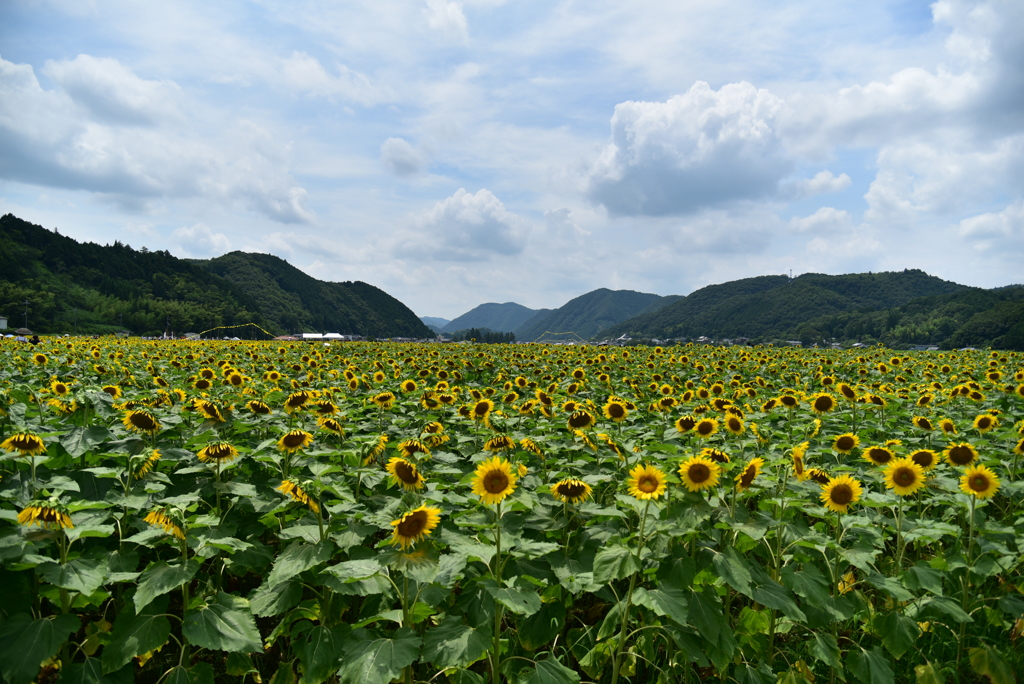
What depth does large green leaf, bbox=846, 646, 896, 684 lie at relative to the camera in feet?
9.90

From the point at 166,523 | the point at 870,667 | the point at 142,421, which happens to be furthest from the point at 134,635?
the point at 870,667

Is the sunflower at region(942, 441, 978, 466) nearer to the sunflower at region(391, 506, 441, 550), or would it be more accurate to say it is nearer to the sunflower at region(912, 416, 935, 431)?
the sunflower at region(912, 416, 935, 431)

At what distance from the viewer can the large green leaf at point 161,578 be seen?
256cm

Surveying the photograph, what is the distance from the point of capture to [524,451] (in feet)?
15.8

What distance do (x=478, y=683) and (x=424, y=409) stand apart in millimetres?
4024

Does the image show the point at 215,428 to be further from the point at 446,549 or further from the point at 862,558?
the point at 862,558

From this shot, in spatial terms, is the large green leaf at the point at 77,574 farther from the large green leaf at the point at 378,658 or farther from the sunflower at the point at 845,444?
the sunflower at the point at 845,444

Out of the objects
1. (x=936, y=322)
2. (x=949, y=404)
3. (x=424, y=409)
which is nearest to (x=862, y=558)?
(x=424, y=409)

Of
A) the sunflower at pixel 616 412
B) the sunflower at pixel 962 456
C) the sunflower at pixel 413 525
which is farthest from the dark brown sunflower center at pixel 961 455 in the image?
the sunflower at pixel 413 525

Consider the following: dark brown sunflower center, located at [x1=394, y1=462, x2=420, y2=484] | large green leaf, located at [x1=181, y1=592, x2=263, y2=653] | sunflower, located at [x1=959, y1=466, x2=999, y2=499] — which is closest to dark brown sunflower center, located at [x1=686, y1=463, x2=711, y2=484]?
dark brown sunflower center, located at [x1=394, y1=462, x2=420, y2=484]

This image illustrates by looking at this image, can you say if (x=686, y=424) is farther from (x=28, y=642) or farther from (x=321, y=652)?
(x=28, y=642)

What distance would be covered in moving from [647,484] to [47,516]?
10.6 ft

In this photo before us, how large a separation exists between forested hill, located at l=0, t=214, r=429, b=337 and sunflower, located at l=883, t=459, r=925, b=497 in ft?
381

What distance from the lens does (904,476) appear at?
3.89 meters
